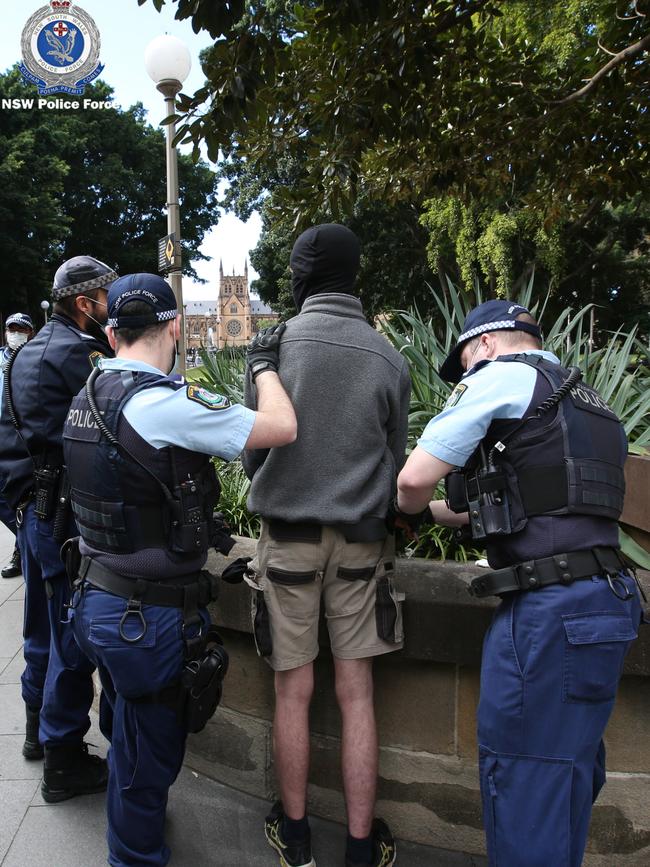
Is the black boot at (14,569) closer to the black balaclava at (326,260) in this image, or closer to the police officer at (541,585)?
the black balaclava at (326,260)

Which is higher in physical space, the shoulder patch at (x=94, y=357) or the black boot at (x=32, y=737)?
the shoulder patch at (x=94, y=357)

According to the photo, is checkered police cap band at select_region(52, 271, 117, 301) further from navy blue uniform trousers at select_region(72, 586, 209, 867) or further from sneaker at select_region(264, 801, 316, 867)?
sneaker at select_region(264, 801, 316, 867)

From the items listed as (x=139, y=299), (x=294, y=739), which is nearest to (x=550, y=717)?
(x=294, y=739)

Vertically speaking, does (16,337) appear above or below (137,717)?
above

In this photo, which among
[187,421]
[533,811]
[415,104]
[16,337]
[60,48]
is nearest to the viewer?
[533,811]

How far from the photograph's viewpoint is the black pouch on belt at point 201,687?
7.41 ft

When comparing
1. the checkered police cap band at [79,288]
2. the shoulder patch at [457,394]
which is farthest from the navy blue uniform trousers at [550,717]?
the checkered police cap band at [79,288]

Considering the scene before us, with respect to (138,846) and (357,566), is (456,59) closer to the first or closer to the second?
(357,566)

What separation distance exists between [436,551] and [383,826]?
1081 millimetres

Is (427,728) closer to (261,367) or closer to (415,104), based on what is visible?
(261,367)

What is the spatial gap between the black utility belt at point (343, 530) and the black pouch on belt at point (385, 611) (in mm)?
187

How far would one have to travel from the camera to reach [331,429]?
2385 mm

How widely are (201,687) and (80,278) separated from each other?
190cm

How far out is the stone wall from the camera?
8.19ft
